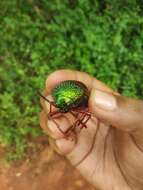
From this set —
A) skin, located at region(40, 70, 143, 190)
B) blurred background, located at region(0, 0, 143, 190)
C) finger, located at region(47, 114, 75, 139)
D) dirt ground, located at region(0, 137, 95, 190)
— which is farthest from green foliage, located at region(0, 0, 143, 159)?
finger, located at region(47, 114, 75, 139)

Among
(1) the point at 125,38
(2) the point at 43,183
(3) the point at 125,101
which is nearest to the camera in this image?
(3) the point at 125,101

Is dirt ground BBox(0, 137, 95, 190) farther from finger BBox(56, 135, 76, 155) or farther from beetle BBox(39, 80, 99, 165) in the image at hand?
beetle BBox(39, 80, 99, 165)

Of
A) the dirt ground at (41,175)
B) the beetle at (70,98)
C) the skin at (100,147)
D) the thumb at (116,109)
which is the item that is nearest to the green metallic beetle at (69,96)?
the beetle at (70,98)

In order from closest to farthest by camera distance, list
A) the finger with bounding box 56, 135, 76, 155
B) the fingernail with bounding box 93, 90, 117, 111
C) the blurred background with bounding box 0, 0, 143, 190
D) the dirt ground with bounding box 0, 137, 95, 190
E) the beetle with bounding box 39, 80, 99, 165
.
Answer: the fingernail with bounding box 93, 90, 117, 111 → the beetle with bounding box 39, 80, 99, 165 → the finger with bounding box 56, 135, 76, 155 → the dirt ground with bounding box 0, 137, 95, 190 → the blurred background with bounding box 0, 0, 143, 190

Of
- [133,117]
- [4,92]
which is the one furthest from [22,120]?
[133,117]

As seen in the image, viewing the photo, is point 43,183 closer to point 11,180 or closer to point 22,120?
point 11,180

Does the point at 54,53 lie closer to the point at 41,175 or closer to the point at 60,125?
the point at 41,175

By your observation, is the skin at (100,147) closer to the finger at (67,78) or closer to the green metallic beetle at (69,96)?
the finger at (67,78)
